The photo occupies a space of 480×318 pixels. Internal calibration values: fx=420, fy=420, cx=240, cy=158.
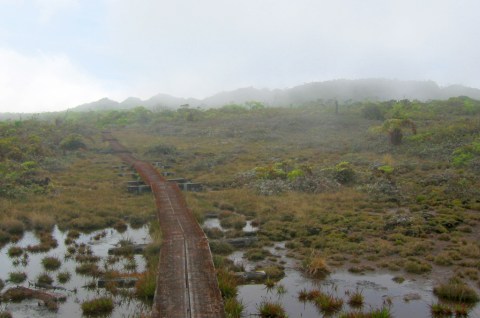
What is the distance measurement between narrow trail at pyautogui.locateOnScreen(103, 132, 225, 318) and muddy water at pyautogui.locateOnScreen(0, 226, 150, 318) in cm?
68

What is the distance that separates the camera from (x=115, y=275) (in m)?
10.1

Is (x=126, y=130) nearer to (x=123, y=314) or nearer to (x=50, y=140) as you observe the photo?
(x=50, y=140)

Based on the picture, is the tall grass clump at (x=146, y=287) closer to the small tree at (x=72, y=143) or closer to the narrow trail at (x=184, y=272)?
the narrow trail at (x=184, y=272)

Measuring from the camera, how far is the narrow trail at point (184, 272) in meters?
7.84

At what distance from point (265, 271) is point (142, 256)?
3.57 metres

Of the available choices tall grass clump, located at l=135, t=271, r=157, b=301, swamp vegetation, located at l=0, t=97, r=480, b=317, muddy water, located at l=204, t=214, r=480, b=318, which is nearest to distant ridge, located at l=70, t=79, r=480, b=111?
swamp vegetation, located at l=0, t=97, r=480, b=317

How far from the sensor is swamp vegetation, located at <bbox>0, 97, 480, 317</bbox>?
425 inches

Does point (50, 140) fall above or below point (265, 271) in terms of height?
above

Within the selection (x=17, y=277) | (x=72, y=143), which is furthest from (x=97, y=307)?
(x=72, y=143)

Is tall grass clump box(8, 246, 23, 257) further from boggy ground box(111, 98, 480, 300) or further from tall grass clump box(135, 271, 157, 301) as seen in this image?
boggy ground box(111, 98, 480, 300)

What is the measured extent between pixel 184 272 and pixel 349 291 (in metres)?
3.70

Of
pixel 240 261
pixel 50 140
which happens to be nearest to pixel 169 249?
pixel 240 261

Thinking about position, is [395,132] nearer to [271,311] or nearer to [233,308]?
[271,311]

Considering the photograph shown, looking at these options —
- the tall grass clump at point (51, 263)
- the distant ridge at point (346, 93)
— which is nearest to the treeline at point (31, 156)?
the tall grass clump at point (51, 263)
